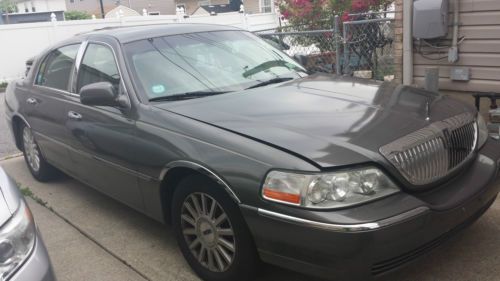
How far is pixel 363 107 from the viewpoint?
3.29 m

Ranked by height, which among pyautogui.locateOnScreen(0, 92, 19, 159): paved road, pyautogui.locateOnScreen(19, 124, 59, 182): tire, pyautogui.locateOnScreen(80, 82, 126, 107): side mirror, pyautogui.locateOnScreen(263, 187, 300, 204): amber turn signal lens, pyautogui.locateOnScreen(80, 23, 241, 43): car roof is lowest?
pyautogui.locateOnScreen(0, 92, 19, 159): paved road

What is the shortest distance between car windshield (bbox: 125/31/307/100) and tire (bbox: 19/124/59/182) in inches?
84.4

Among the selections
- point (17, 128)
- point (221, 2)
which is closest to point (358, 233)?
point (17, 128)

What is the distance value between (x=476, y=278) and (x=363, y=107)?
4.04 ft

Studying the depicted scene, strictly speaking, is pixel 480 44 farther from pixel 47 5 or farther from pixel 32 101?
pixel 47 5

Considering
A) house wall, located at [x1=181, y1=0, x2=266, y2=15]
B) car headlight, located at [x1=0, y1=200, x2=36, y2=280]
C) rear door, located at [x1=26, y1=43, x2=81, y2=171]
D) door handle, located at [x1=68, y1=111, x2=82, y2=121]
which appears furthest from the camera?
house wall, located at [x1=181, y1=0, x2=266, y2=15]

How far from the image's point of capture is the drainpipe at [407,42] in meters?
6.05

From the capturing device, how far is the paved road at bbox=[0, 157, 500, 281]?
3227 mm

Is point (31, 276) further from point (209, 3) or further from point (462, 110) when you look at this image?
point (209, 3)

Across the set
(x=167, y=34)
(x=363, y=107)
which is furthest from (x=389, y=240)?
(x=167, y=34)

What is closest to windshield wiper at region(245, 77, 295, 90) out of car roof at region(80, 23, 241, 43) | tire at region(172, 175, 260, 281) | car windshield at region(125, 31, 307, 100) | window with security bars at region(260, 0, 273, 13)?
car windshield at region(125, 31, 307, 100)

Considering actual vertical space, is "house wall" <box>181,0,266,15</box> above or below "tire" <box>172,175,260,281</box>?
above

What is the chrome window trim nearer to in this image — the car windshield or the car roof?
the car windshield

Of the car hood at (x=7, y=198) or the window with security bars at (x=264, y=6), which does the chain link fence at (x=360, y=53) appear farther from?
the window with security bars at (x=264, y=6)
